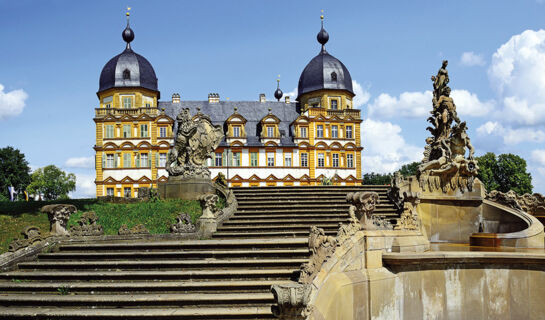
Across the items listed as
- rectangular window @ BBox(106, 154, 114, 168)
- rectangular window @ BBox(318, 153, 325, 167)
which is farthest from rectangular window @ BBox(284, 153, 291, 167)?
rectangular window @ BBox(106, 154, 114, 168)

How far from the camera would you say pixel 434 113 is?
1873 centimetres

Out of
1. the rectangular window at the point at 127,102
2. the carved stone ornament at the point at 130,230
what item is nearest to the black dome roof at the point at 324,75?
the rectangular window at the point at 127,102

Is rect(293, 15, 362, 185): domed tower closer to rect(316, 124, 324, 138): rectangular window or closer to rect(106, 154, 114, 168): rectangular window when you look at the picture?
rect(316, 124, 324, 138): rectangular window

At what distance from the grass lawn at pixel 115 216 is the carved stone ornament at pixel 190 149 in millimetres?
1498

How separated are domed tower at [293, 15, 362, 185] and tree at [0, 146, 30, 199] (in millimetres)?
40357

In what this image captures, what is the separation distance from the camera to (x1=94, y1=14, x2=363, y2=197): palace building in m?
63.6

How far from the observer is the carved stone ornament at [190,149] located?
20625 mm

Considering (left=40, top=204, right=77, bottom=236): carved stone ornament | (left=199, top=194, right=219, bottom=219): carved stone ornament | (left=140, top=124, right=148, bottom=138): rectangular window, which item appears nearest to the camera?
(left=40, top=204, right=77, bottom=236): carved stone ornament

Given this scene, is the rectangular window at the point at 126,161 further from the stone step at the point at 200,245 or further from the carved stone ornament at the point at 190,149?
the stone step at the point at 200,245

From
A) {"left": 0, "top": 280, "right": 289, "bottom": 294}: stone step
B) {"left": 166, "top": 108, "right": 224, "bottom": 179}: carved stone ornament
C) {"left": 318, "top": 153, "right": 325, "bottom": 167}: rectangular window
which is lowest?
{"left": 0, "top": 280, "right": 289, "bottom": 294}: stone step

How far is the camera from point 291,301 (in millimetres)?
7938

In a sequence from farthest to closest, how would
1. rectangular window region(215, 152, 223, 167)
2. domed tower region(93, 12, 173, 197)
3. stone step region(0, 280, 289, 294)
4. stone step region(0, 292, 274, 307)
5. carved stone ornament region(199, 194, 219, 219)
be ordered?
rectangular window region(215, 152, 223, 167)
domed tower region(93, 12, 173, 197)
carved stone ornament region(199, 194, 219, 219)
stone step region(0, 280, 289, 294)
stone step region(0, 292, 274, 307)

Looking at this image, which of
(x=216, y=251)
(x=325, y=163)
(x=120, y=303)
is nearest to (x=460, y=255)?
(x=216, y=251)

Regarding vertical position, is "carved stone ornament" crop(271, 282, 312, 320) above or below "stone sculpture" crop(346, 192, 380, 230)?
Answer: below
